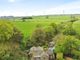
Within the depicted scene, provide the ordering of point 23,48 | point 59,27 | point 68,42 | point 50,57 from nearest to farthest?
point 68,42
point 50,57
point 23,48
point 59,27

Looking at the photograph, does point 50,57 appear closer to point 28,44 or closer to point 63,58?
point 63,58

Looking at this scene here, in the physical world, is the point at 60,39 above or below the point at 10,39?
above

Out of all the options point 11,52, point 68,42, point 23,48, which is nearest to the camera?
point 11,52

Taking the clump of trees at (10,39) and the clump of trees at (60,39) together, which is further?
the clump of trees at (60,39)

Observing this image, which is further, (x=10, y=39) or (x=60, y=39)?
(x=10, y=39)

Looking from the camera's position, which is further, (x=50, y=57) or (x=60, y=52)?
(x=50, y=57)

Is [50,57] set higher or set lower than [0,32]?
lower

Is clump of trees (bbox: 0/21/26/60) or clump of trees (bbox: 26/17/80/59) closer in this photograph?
clump of trees (bbox: 0/21/26/60)

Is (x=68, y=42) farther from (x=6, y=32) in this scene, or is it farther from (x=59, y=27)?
(x=59, y=27)

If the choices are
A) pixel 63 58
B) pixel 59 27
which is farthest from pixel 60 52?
pixel 59 27
